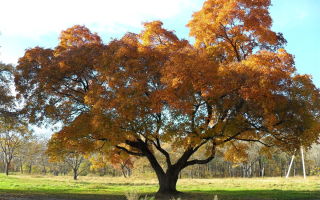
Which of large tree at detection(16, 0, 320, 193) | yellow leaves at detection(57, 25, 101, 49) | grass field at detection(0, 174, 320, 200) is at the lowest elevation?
grass field at detection(0, 174, 320, 200)

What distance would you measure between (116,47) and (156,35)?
3.86 metres

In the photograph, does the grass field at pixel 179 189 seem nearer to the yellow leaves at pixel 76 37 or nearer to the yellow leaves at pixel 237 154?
the yellow leaves at pixel 237 154

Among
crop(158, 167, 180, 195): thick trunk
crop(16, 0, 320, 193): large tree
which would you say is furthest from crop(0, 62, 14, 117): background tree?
crop(158, 167, 180, 195): thick trunk

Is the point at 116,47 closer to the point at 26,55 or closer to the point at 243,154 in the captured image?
the point at 26,55

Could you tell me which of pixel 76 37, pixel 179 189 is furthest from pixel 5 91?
pixel 179 189

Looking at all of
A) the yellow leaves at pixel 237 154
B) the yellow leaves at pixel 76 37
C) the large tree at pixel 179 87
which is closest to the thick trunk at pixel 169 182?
the large tree at pixel 179 87

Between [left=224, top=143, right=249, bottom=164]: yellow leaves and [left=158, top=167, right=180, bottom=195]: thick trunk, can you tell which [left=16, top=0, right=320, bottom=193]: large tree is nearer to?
[left=158, top=167, right=180, bottom=195]: thick trunk

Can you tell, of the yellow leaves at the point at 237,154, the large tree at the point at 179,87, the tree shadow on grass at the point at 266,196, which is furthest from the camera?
the yellow leaves at the point at 237,154

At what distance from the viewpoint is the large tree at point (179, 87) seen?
59.2 ft

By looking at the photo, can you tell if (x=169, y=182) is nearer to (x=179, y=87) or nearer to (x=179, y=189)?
(x=179, y=189)

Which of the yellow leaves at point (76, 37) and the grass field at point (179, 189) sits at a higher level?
the yellow leaves at point (76, 37)

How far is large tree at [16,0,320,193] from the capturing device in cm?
1803

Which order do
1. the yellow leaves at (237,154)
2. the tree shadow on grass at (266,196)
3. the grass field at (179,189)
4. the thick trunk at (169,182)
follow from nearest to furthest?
the tree shadow on grass at (266,196)
the grass field at (179,189)
the thick trunk at (169,182)
the yellow leaves at (237,154)

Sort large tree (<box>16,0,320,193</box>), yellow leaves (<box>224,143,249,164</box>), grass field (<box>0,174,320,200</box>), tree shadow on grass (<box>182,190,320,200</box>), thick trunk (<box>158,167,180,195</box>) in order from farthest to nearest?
yellow leaves (<box>224,143,249,164</box>) → thick trunk (<box>158,167,180,195</box>) → grass field (<box>0,174,320,200</box>) → tree shadow on grass (<box>182,190,320,200</box>) → large tree (<box>16,0,320,193</box>)
